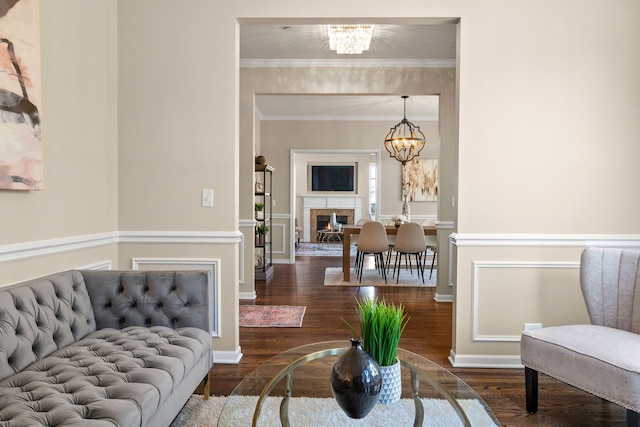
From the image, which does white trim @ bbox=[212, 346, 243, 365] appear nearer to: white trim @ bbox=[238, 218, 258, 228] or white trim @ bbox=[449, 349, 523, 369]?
white trim @ bbox=[449, 349, 523, 369]

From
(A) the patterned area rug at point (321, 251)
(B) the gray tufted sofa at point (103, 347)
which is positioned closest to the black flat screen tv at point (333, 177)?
(A) the patterned area rug at point (321, 251)

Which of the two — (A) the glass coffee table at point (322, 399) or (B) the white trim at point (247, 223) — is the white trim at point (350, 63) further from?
(A) the glass coffee table at point (322, 399)

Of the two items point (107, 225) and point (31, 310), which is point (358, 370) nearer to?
point (31, 310)

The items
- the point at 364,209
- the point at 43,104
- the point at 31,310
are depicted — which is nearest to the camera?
the point at 31,310

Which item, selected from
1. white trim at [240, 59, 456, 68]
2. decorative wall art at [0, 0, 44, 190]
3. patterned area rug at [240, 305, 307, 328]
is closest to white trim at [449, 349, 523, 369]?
patterned area rug at [240, 305, 307, 328]

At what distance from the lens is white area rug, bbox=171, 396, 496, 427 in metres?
1.41

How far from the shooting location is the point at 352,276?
248 inches

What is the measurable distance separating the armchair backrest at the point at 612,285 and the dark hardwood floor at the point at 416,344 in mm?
488

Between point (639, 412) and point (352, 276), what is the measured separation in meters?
4.55

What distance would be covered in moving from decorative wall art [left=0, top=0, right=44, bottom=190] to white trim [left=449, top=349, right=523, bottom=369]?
2736mm

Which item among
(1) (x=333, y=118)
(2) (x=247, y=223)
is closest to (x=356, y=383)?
→ (2) (x=247, y=223)

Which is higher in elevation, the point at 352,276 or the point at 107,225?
the point at 107,225

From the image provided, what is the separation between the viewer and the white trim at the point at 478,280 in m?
2.90

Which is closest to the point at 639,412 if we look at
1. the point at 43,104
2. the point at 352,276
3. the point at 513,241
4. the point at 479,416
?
the point at 479,416
